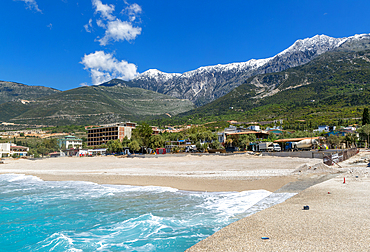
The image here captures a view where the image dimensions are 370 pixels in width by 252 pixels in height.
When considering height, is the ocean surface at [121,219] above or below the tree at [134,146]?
below

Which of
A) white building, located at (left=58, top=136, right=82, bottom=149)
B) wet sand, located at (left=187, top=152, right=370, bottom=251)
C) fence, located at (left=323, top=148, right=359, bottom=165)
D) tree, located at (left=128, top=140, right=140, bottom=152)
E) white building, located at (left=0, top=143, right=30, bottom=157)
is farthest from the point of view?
white building, located at (left=58, top=136, right=82, bottom=149)

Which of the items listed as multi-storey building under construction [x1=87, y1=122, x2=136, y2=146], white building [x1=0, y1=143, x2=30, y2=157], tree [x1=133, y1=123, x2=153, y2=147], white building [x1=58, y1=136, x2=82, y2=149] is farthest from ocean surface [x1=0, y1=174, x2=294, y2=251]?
white building [x1=58, y1=136, x2=82, y2=149]

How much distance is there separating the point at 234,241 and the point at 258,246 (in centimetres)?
63

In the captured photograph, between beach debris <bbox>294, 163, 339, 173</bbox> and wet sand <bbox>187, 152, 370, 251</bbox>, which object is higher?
wet sand <bbox>187, 152, 370, 251</bbox>

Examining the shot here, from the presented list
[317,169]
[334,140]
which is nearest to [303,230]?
[317,169]

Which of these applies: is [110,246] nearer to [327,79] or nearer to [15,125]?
[15,125]

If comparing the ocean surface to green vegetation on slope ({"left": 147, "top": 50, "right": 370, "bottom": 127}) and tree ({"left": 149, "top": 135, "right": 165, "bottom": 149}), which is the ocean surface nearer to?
tree ({"left": 149, "top": 135, "right": 165, "bottom": 149})

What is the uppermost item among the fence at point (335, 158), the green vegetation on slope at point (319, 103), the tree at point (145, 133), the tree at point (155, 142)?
the green vegetation on slope at point (319, 103)

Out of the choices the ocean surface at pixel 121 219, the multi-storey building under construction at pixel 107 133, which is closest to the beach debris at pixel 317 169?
the ocean surface at pixel 121 219

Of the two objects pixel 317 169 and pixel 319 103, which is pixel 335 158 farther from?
pixel 319 103

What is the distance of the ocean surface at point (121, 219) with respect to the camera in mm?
8312

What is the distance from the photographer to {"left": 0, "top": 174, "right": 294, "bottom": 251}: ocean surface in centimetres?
831

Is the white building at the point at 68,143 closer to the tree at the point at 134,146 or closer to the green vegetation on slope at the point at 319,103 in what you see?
the tree at the point at 134,146

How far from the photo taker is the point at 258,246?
5348 millimetres
